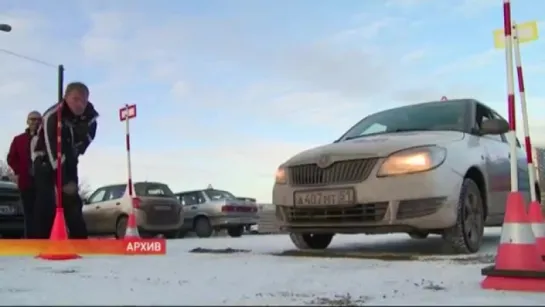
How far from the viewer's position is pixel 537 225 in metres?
4.06

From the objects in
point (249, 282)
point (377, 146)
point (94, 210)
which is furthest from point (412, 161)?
point (94, 210)

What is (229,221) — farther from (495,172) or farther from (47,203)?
(495,172)

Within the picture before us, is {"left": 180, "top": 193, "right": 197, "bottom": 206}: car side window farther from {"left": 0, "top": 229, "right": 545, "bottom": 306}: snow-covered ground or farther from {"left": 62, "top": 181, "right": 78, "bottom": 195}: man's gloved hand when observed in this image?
{"left": 0, "top": 229, "right": 545, "bottom": 306}: snow-covered ground

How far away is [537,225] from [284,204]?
96.0 inches

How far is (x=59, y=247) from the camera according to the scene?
5.07 m

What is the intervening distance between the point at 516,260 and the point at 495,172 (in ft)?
9.34

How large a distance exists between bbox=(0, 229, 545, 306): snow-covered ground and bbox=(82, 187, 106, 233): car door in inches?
356

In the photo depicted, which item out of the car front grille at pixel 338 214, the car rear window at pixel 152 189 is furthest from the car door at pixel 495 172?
the car rear window at pixel 152 189

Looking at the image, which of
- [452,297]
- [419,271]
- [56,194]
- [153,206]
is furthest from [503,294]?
[153,206]

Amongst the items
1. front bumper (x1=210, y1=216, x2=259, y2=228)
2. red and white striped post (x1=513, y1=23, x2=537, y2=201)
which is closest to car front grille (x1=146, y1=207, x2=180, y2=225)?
front bumper (x1=210, y1=216, x2=259, y2=228)

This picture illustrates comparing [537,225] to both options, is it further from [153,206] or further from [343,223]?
[153,206]

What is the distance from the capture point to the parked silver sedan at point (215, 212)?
17.0m

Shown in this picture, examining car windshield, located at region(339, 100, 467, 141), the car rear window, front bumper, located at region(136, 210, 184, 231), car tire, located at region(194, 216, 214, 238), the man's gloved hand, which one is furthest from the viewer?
car tire, located at region(194, 216, 214, 238)

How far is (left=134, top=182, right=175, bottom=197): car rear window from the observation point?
44.3 ft
